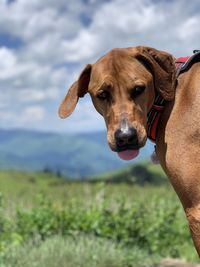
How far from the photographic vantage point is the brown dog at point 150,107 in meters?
4.36

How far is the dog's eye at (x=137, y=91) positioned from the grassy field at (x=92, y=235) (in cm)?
428

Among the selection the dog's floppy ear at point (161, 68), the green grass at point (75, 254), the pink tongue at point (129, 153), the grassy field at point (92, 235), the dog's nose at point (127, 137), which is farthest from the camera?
the grassy field at point (92, 235)

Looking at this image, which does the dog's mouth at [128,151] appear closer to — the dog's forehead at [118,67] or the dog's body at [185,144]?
the dog's body at [185,144]

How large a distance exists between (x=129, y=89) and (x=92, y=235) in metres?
5.25

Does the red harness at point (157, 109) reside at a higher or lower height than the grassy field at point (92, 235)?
higher

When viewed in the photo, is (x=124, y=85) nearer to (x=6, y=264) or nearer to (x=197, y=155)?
(x=197, y=155)

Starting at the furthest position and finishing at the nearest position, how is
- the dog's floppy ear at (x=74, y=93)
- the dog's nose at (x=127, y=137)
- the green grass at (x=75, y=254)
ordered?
the green grass at (x=75, y=254)
the dog's floppy ear at (x=74, y=93)
the dog's nose at (x=127, y=137)

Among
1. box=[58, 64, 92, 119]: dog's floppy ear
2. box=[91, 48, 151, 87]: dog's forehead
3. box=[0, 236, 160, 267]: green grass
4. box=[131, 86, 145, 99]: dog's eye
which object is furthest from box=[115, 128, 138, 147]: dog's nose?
box=[0, 236, 160, 267]: green grass

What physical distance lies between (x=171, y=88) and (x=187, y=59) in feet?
1.25

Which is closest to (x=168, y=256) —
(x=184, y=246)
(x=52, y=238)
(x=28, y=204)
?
(x=184, y=246)

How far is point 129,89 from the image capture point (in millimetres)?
4484

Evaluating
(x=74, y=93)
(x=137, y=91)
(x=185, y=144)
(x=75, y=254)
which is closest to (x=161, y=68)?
(x=137, y=91)

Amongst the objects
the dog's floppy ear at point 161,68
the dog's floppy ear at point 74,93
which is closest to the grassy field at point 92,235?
the dog's floppy ear at point 74,93

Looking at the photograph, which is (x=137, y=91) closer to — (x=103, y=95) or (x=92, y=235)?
(x=103, y=95)
